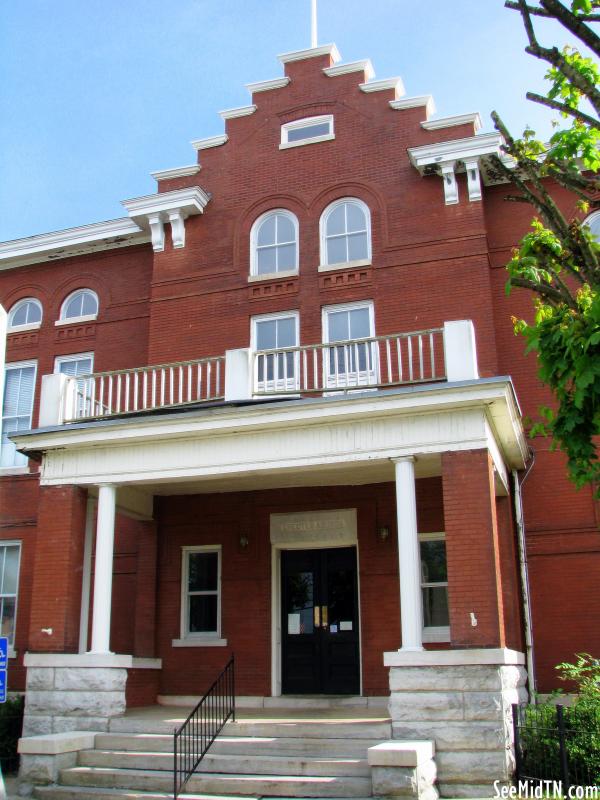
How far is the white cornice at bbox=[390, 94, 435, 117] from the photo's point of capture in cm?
1734

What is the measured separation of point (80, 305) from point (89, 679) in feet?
31.9

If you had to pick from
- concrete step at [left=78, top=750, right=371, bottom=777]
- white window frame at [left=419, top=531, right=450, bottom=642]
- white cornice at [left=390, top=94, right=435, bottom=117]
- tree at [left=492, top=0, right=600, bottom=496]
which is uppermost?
white cornice at [left=390, top=94, right=435, bottom=117]

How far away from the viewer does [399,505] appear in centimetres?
1209

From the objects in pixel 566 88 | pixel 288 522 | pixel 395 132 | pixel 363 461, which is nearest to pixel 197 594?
pixel 288 522

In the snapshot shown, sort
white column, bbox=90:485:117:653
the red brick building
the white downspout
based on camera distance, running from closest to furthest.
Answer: the red brick building
white column, bbox=90:485:117:653
the white downspout

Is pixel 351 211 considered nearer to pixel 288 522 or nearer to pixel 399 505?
pixel 288 522

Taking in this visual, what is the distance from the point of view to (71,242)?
19.8m

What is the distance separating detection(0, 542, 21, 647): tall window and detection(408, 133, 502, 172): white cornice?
11356 millimetres

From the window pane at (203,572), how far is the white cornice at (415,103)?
9.46 meters

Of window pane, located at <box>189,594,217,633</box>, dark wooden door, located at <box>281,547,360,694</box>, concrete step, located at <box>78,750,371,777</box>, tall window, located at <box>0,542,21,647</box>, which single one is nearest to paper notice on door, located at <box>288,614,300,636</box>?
dark wooden door, located at <box>281,547,360,694</box>

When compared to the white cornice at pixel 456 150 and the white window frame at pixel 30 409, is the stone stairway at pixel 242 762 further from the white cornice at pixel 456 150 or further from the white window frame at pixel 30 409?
the white cornice at pixel 456 150

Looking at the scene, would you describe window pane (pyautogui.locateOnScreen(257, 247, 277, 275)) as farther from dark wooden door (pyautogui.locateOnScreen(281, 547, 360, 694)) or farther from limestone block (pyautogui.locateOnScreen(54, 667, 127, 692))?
limestone block (pyautogui.locateOnScreen(54, 667, 127, 692))

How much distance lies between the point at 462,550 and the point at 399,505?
3.42ft

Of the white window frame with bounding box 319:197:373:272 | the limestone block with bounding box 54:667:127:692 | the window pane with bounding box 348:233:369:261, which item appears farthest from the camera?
the window pane with bounding box 348:233:369:261
